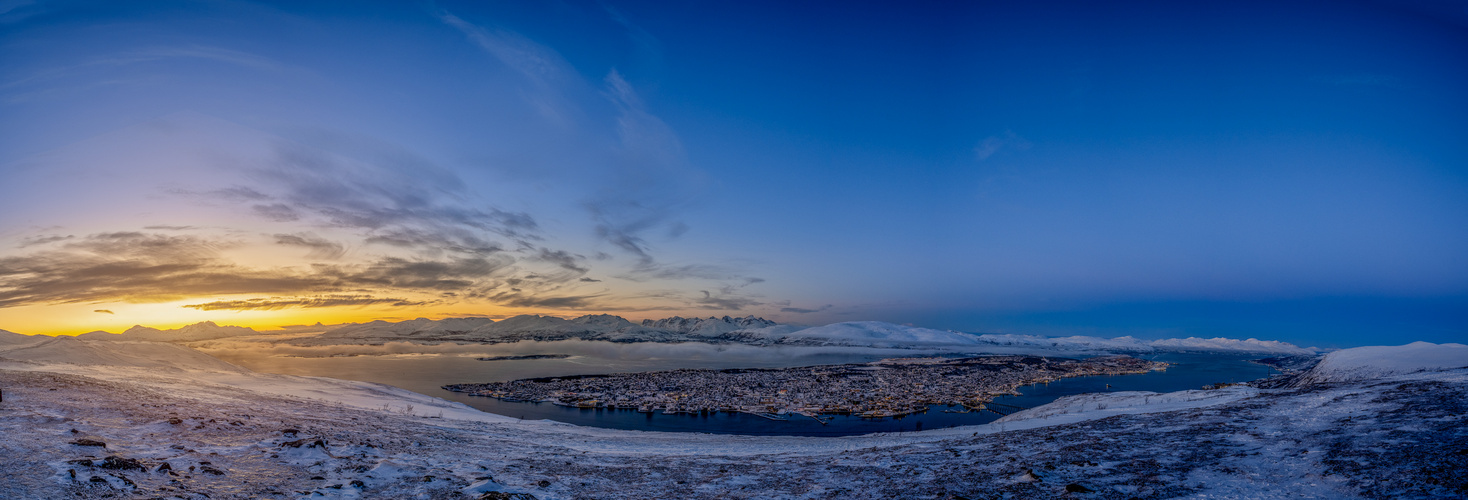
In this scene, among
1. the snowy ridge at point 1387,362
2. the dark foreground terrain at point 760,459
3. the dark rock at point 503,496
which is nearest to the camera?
the dark foreground terrain at point 760,459

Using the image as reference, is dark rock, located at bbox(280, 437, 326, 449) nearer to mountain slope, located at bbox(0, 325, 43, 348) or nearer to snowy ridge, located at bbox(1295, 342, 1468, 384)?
snowy ridge, located at bbox(1295, 342, 1468, 384)

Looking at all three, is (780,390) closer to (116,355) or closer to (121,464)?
(121,464)

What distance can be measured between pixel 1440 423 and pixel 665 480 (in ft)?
52.4

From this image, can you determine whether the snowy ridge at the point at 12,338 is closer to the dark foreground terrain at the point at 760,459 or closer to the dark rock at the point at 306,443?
the dark foreground terrain at the point at 760,459

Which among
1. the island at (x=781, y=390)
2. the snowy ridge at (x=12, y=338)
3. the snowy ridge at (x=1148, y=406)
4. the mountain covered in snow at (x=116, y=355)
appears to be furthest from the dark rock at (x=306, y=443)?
the snowy ridge at (x=12, y=338)

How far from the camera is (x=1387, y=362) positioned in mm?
21734

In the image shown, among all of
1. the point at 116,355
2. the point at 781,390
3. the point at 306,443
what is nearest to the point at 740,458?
the point at 306,443

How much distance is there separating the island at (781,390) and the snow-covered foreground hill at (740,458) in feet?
94.7

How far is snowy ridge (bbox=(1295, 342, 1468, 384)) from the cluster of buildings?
2521 cm

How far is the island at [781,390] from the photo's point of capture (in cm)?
4804

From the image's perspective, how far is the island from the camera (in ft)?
158

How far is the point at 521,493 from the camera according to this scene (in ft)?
36.7

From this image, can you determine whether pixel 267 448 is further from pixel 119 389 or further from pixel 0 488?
pixel 119 389

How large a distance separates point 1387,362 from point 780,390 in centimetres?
4475
